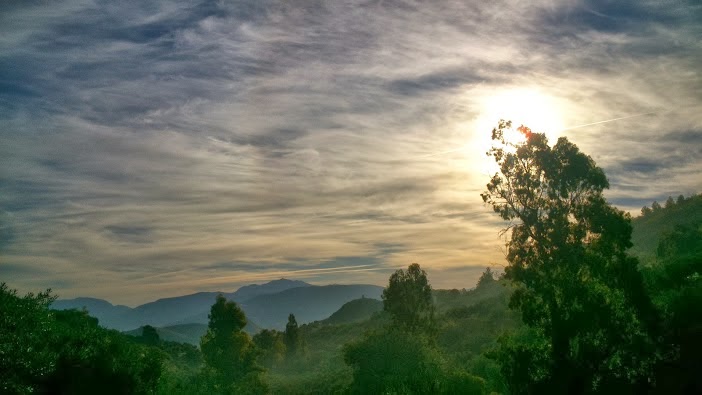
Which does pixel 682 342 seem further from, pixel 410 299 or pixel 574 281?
pixel 410 299

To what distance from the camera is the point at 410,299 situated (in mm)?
70250

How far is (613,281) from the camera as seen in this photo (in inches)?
1163

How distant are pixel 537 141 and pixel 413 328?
44.8 metres

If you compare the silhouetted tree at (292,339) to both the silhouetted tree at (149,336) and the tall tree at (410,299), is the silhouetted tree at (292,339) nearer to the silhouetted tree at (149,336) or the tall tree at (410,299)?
the silhouetted tree at (149,336)

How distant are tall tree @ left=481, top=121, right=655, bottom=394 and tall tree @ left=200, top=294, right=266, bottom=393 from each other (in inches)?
2095

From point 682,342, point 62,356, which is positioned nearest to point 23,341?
point 62,356

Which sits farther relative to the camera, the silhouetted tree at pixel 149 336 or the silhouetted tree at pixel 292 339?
the silhouetted tree at pixel 292 339

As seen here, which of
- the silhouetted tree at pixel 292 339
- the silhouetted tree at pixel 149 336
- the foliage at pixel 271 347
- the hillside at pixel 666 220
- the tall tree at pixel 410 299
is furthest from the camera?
the hillside at pixel 666 220

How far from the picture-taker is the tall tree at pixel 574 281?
29.3 meters

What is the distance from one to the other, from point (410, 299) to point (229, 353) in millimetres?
31147

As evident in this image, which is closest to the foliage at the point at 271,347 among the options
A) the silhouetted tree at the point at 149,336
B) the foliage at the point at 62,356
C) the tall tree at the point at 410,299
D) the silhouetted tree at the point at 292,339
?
the silhouetted tree at the point at 292,339

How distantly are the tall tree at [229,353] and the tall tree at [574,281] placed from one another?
53.2 metres

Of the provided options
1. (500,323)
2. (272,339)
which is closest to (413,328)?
(500,323)

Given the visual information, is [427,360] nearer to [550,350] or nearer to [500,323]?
[550,350]
